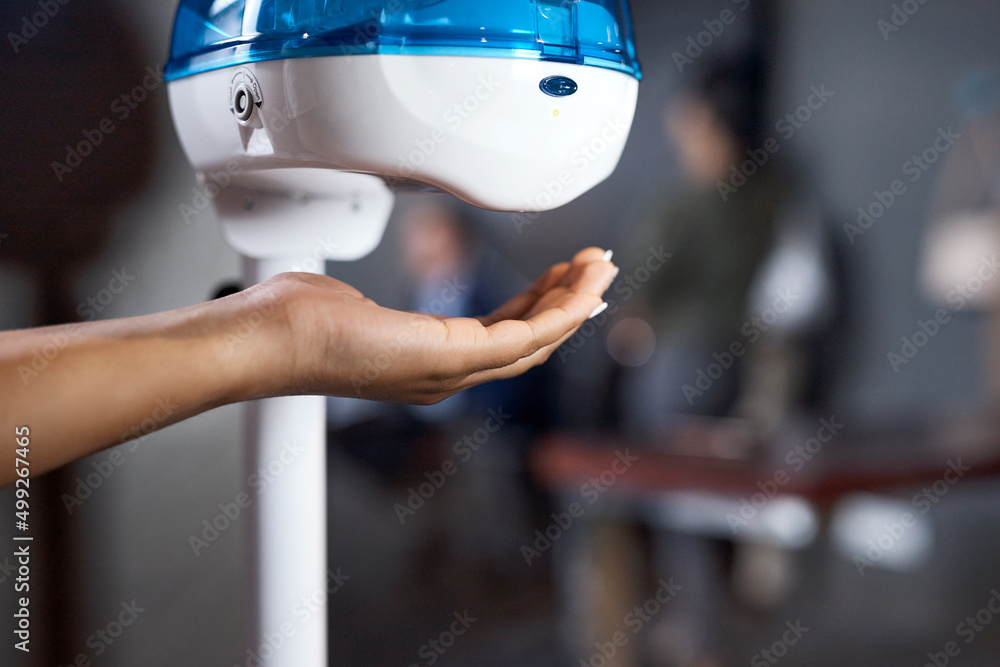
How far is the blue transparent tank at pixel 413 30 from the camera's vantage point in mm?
439

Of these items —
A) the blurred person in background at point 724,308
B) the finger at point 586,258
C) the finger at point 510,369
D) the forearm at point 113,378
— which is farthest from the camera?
the blurred person in background at point 724,308

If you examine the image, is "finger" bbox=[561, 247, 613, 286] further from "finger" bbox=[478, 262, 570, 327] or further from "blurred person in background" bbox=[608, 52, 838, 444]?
"blurred person in background" bbox=[608, 52, 838, 444]

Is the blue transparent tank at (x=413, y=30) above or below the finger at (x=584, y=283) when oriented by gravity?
above

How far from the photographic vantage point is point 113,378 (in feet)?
1.35

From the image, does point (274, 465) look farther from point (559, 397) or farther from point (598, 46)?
point (559, 397)

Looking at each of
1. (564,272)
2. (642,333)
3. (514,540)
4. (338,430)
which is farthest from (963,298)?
(564,272)

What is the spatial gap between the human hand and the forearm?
18 millimetres

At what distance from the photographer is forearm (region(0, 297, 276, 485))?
1.31 ft

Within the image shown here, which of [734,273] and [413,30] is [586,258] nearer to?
[413,30]

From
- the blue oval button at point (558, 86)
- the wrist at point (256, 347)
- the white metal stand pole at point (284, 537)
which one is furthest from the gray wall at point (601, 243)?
the blue oval button at point (558, 86)

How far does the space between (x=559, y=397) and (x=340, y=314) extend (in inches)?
96.4

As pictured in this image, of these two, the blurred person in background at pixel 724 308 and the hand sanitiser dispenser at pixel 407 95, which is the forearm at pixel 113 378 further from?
the blurred person in background at pixel 724 308

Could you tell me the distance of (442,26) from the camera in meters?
0.44

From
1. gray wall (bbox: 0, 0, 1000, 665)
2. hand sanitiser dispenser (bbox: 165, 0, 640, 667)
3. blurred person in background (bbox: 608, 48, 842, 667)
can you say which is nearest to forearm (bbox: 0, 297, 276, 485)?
hand sanitiser dispenser (bbox: 165, 0, 640, 667)
